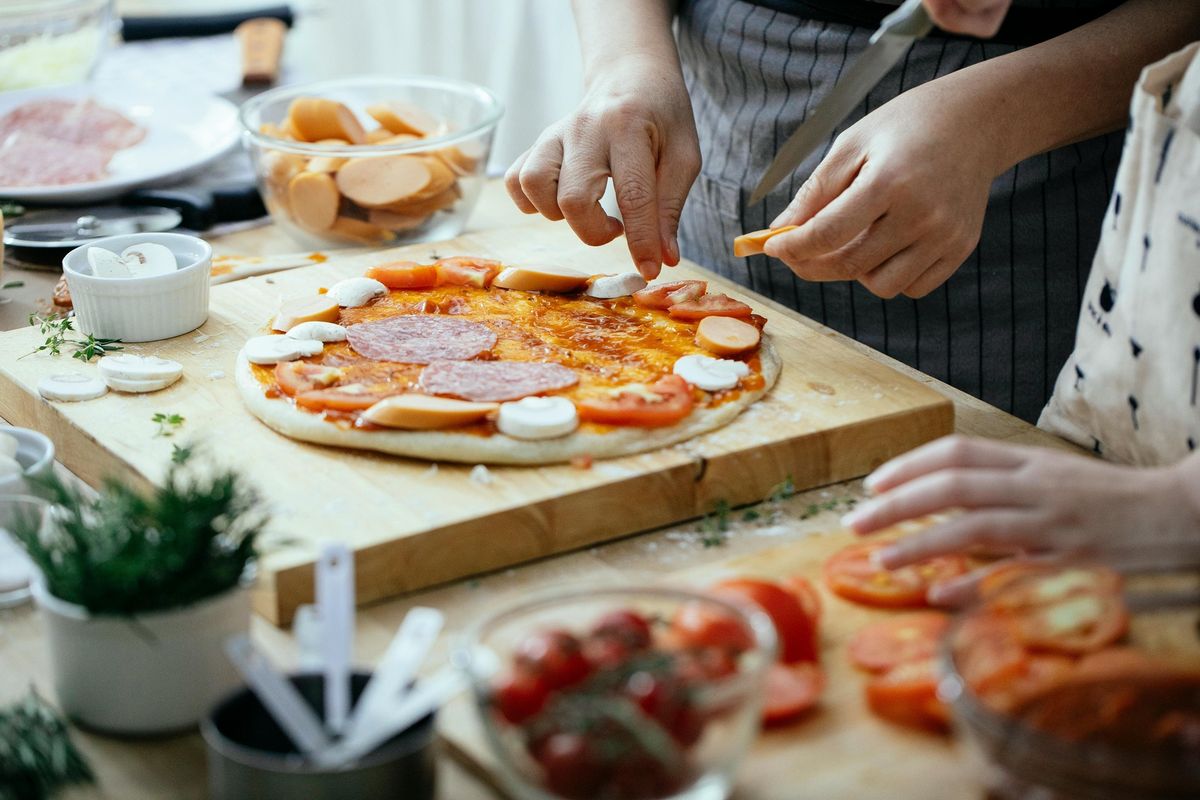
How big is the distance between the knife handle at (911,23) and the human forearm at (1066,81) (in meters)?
0.16

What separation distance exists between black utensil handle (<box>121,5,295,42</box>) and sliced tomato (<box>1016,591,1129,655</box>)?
9.50 ft

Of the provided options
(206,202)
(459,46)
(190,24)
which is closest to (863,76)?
(206,202)

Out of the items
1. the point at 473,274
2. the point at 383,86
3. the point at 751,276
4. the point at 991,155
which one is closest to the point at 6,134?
the point at 383,86

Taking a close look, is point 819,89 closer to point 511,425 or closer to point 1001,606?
point 511,425

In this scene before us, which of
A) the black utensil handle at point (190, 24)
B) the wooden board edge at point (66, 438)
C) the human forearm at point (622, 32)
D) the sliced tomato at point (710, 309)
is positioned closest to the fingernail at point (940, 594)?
the sliced tomato at point (710, 309)

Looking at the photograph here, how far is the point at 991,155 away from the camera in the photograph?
174 cm

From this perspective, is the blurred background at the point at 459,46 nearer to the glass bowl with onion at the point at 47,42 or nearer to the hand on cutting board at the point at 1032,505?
the glass bowl with onion at the point at 47,42

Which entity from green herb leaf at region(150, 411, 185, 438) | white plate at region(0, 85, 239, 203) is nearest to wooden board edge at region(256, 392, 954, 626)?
green herb leaf at region(150, 411, 185, 438)

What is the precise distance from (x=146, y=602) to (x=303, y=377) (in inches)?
25.4

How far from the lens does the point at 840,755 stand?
1068mm

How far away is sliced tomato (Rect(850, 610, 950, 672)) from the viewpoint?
1.16 meters

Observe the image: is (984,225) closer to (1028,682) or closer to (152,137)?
(1028,682)

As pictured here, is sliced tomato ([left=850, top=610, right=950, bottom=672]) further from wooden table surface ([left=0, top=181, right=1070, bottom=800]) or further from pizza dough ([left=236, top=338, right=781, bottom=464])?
pizza dough ([left=236, top=338, right=781, bottom=464])

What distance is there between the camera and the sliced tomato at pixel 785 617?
1.17 meters
